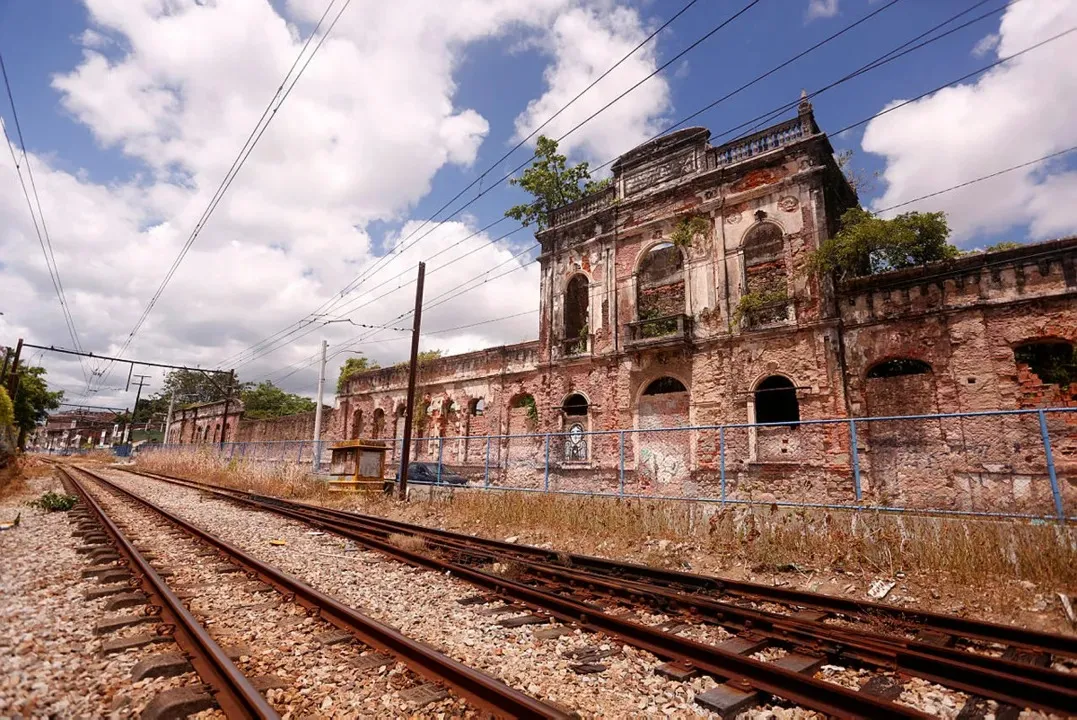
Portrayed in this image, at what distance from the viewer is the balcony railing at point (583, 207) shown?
21.0 m

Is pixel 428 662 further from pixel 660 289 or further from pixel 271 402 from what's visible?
pixel 271 402

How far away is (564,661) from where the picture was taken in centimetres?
402

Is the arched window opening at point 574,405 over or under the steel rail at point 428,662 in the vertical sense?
over

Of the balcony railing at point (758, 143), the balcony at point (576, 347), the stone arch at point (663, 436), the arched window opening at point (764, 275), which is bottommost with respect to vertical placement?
the stone arch at point (663, 436)

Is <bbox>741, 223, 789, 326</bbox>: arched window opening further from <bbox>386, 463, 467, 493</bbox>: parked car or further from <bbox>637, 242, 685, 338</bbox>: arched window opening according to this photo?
<bbox>386, 463, 467, 493</bbox>: parked car

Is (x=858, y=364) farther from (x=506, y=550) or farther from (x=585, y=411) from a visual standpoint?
(x=506, y=550)

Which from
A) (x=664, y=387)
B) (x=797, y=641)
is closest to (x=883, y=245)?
(x=664, y=387)

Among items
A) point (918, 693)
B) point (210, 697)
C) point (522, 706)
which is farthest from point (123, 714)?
point (918, 693)

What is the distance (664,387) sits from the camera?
1827cm

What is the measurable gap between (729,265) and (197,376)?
Result: 73.9 meters

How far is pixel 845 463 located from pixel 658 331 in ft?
22.8

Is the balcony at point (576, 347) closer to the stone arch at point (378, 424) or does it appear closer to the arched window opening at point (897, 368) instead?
the arched window opening at point (897, 368)

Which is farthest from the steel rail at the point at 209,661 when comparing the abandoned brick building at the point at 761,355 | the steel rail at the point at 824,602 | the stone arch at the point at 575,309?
the stone arch at the point at 575,309

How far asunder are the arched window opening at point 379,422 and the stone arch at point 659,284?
53.1 ft
